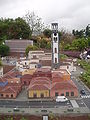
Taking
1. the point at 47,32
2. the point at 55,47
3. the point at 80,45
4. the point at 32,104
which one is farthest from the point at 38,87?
the point at 47,32

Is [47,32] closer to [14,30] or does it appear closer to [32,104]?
[14,30]

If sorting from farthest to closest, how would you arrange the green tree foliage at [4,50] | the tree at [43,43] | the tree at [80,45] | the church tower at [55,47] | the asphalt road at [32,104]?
the tree at [43,43] < the tree at [80,45] < the green tree foliage at [4,50] < the church tower at [55,47] < the asphalt road at [32,104]

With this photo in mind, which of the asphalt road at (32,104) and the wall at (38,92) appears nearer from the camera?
the asphalt road at (32,104)

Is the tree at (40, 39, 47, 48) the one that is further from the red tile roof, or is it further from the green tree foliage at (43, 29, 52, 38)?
the red tile roof

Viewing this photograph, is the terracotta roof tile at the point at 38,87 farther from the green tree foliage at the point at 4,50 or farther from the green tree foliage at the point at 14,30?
the green tree foliage at the point at 14,30

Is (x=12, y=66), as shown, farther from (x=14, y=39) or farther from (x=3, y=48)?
(x=14, y=39)

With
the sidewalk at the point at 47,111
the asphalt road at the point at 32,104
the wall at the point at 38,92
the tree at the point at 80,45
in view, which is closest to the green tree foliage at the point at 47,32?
the tree at the point at 80,45

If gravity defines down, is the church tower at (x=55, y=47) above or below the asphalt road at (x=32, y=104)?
above

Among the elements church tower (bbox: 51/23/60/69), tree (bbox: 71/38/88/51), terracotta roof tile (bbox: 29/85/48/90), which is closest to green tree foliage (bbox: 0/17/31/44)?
tree (bbox: 71/38/88/51)
